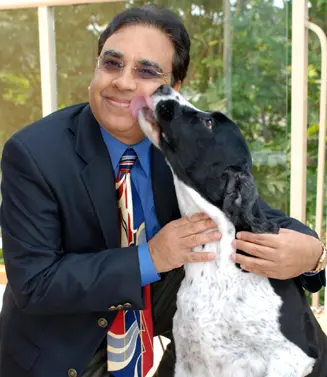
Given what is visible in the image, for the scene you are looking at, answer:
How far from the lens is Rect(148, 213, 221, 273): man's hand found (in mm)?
1481

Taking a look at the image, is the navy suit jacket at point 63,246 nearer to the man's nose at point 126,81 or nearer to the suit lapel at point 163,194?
the suit lapel at point 163,194

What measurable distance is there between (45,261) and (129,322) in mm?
342

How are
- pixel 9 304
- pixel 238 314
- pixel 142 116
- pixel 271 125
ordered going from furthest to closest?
pixel 271 125 < pixel 9 304 < pixel 142 116 < pixel 238 314

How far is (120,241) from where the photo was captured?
167 centimetres

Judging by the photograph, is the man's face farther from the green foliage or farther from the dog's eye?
the green foliage

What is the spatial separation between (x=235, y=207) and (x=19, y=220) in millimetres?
604

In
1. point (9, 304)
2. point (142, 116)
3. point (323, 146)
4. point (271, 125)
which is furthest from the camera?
point (271, 125)

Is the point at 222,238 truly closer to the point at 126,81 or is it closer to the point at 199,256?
the point at 199,256

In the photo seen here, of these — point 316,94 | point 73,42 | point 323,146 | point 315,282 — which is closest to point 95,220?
point 315,282

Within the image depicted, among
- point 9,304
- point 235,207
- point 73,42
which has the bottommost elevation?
point 9,304

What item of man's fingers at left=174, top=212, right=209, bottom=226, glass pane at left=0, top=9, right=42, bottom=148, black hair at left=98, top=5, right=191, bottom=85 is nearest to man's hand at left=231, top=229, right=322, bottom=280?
man's fingers at left=174, top=212, right=209, bottom=226

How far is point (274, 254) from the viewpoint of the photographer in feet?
4.87

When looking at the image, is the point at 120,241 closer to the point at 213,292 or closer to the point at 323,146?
the point at 213,292

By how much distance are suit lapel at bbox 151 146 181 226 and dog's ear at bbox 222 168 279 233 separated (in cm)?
27
